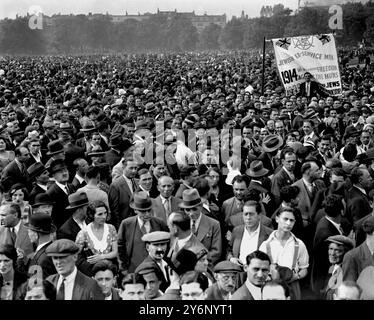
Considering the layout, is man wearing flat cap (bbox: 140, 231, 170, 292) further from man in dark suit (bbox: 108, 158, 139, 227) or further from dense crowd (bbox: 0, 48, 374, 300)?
man in dark suit (bbox: 108, 158, 139, 227)

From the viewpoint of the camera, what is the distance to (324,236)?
5.54m

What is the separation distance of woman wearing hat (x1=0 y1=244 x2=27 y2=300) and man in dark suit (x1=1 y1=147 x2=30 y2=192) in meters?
2.12

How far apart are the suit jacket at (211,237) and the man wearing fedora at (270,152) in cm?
268

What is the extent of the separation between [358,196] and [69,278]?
3411 millimetres

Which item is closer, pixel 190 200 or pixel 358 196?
pixel 190 200

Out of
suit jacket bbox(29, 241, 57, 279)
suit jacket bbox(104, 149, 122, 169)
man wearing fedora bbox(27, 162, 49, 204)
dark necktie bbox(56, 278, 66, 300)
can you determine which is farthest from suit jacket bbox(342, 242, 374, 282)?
suit jacket bbox(104, 149, 122, 169)

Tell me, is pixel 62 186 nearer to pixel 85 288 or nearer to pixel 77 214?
pixel 77 214

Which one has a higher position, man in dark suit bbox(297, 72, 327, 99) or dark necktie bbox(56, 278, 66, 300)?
man in dark suit bbox(297, 72, 327, 99)

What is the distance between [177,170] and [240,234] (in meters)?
2.87

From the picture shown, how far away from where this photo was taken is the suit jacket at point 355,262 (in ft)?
16.1

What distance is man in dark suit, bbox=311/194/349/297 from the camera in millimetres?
5391

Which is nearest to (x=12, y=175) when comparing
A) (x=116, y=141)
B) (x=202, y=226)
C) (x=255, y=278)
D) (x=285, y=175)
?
(x=116, y=141)

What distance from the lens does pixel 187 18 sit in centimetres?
12644

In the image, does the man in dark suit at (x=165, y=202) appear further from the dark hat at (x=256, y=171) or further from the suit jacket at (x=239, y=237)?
the dark hat at (x=256, y=171)
